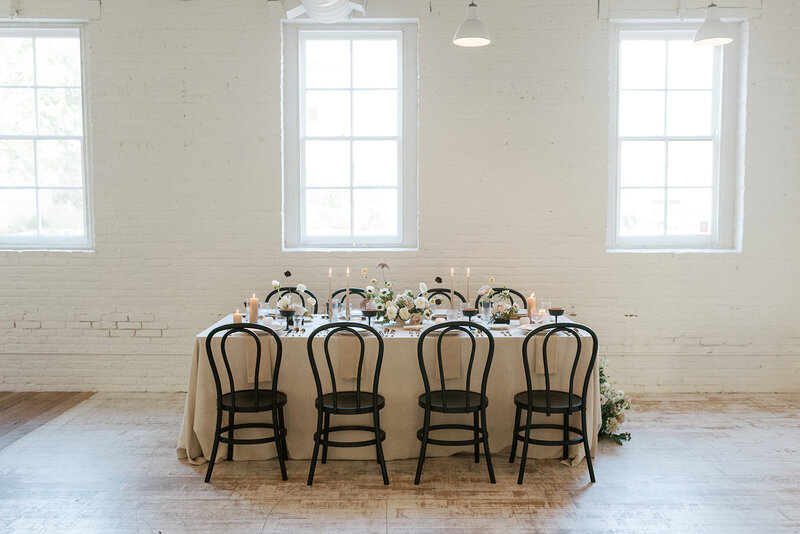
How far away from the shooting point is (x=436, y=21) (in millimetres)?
6168

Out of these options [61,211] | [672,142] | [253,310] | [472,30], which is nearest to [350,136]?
[472,30]

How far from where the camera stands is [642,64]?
6438 mm

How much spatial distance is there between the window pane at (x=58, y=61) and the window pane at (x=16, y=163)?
24.4 inches

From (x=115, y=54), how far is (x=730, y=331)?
6144 millimetres

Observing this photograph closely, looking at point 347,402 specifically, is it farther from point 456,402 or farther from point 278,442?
point 456,402

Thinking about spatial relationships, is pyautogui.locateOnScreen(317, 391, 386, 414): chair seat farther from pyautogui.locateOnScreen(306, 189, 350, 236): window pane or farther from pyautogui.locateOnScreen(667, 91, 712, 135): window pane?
pyautogui.locateOnScreen(667, 91, 712, 135): window pane

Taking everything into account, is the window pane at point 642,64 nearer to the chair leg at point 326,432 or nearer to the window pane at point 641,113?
the window pane at point 641,113

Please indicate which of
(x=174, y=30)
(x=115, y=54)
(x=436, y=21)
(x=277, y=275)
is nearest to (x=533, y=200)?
(x=436, y=21)

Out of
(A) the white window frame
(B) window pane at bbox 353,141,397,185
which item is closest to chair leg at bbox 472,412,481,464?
(B) window pane at bbox 353,141,397,185

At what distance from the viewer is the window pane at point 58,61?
6.34 m

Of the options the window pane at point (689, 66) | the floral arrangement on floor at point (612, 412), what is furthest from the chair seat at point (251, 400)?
the window pane at point (689, 66)

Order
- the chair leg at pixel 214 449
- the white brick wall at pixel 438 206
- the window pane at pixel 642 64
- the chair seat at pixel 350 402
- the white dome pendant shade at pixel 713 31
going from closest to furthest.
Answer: the chair seat at pixel 350 402 < the chair leg at pixel 214 449 < the white dome pendant shade at pixel 713 31 < the white brick wall at pixel 438 206 < the window pane at pixel 642 64

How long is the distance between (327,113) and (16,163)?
2943mm

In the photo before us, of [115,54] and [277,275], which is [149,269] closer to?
[277,275]
